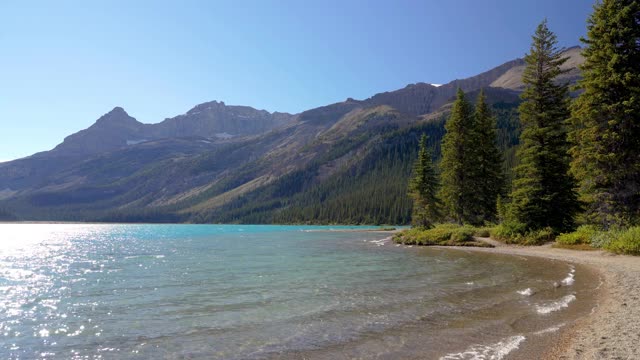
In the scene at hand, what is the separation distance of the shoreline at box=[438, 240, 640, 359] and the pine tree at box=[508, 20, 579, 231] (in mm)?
18379

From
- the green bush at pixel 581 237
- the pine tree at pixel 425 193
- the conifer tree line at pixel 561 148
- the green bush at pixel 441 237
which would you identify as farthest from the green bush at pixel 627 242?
the pine tree at pixel 425 193

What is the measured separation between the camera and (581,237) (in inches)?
1351

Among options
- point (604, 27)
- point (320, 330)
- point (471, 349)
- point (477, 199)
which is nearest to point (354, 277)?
point (320, 330)

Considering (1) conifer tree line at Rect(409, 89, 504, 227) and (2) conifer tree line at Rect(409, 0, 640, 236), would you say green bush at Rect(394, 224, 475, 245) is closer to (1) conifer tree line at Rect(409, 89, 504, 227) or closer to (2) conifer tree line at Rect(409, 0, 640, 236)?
(2) conifer tree line at Rect(409, 0, 640, 236)

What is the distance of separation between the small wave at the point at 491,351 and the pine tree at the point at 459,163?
4884 centimetres

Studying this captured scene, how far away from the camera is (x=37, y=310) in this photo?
17.5m

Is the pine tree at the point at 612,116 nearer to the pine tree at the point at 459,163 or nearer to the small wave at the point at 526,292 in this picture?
the small wave at the point at 526,292

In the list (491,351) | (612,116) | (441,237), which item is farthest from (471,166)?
(491,351)

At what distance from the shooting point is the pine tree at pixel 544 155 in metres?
40.1

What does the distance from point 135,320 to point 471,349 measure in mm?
11823

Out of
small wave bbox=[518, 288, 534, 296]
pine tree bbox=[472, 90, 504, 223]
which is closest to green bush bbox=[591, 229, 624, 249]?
small wave bbox=[518, 288, 534, 296]

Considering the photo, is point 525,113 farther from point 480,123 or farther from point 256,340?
point 256,340

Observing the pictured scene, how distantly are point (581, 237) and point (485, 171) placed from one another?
976 inches

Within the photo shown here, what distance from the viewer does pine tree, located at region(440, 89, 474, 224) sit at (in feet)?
190
